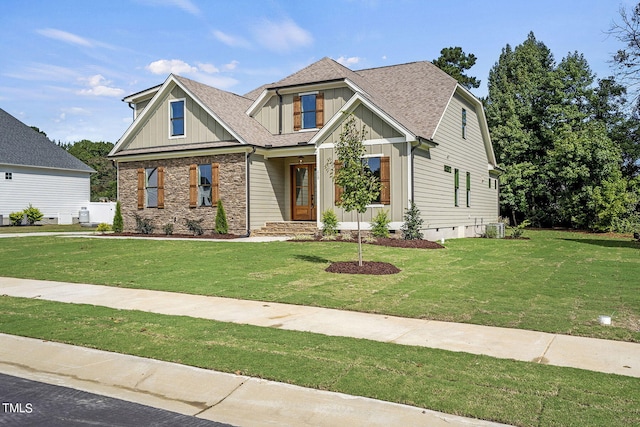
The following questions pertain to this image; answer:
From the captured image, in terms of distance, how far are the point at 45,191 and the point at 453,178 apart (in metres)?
29.7

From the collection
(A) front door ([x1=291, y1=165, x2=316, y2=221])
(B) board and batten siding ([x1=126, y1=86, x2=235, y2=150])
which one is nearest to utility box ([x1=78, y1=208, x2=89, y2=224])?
(B) board and batten siding ([x1=126, y1=86, x2=235, y2=150])

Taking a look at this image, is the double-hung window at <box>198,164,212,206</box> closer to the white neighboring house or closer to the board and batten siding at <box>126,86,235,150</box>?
the board and batten siding at <box>126,86,235,150</box>

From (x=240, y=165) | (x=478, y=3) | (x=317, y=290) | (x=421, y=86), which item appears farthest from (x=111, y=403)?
(x=421, y=86)

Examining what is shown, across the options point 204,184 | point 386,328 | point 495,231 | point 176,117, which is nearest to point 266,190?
point 204,184

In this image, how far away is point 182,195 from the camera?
22.6 metres

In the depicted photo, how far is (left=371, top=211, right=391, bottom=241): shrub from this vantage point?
60.3 feet

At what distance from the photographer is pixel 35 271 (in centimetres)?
1268

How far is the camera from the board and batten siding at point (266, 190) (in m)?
21.4

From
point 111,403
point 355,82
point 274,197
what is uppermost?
point 355,82

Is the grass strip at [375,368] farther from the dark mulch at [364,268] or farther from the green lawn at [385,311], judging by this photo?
the dark mulch at [364,268]

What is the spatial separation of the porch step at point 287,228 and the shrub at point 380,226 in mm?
2682

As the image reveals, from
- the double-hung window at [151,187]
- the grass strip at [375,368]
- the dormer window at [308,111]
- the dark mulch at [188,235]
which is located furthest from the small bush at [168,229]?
the grass strip at [375,368]

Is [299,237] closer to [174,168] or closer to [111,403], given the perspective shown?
[174,168]

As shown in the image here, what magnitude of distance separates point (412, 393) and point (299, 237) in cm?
1505
